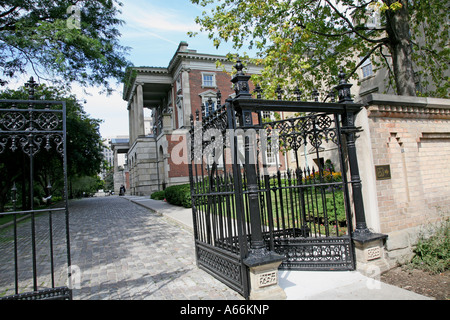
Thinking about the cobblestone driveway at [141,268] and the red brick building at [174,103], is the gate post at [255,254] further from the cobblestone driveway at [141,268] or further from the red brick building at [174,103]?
the red brick building at [174,103]

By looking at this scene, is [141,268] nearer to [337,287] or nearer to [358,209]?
[337,287]

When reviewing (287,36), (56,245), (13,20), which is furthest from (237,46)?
(13,20)

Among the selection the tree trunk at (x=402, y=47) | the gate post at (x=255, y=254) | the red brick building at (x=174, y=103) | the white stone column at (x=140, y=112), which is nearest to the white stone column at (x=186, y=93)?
the red brick building at (x=174, y=103)

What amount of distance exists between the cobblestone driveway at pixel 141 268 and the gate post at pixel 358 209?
2.20 meters

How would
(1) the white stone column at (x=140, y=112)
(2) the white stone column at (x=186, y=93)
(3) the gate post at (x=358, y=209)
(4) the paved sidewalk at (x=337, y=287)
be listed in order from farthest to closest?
(1) the white stone column at (x=140, y=112)
(2) the white stone column at (x=186, y=93)
(3) the gate post at (x=358, y=209)
(4) the paved sidewalk at (x=337, y=287)

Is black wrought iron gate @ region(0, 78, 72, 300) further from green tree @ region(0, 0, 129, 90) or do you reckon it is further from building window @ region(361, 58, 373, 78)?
building window @ region(361, 58, 373, 78)

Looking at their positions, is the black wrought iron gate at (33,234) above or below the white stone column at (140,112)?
below

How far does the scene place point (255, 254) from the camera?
395 cm

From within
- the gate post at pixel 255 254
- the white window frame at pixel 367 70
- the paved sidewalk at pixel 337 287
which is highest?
the white window frame at pixel 367 70

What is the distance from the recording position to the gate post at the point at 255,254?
3814 mm

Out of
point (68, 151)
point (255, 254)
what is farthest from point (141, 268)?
point (68, 151)

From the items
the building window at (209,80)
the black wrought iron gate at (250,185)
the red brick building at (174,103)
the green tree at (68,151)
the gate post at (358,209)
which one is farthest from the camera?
the building window at (209,80)

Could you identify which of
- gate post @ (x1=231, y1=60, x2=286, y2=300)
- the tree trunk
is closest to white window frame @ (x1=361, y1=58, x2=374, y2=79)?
the tree trunk

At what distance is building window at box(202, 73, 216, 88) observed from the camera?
32.7m
